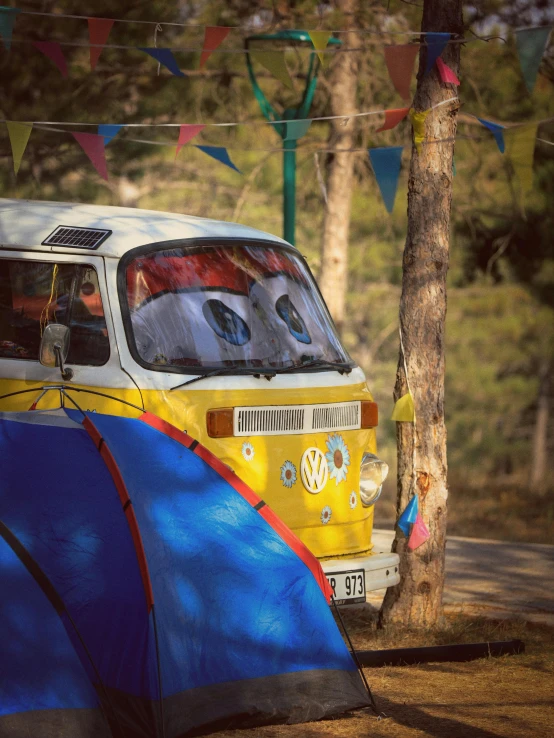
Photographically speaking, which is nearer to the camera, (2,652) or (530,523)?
(2,652)

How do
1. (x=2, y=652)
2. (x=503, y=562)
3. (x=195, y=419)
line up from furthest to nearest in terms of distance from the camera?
(x=503, y=562) → (x=195, y=419) → (x=2, y=652)

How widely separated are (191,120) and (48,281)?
9.81 meters

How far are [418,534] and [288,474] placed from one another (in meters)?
1.25

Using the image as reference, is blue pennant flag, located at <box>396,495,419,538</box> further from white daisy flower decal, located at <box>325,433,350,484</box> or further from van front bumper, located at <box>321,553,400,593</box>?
white daisy flower decal, located at <box>325,433,350,484</box>

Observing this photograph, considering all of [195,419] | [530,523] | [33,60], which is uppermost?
[33,60]


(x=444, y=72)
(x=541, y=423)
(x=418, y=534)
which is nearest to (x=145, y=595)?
(x=418, y=534)

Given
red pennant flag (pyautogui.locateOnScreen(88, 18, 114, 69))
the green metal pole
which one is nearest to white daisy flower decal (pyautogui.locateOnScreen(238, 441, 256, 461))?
red pennant flag (pyautogui.locateOnScreen(88, 18, 114, 69))

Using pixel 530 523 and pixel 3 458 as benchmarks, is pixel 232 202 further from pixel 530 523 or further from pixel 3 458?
pixel 3 458

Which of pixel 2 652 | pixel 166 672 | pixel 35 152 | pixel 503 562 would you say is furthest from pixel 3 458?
pixel 35 152

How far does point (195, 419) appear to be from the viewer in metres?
6.04

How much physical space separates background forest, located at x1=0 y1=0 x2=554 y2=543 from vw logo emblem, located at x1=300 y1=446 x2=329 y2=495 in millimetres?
3315

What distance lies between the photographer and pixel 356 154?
13961 millimetres

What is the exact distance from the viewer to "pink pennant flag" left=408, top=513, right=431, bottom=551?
7.11 metres

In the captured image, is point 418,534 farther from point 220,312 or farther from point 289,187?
point 289,187
